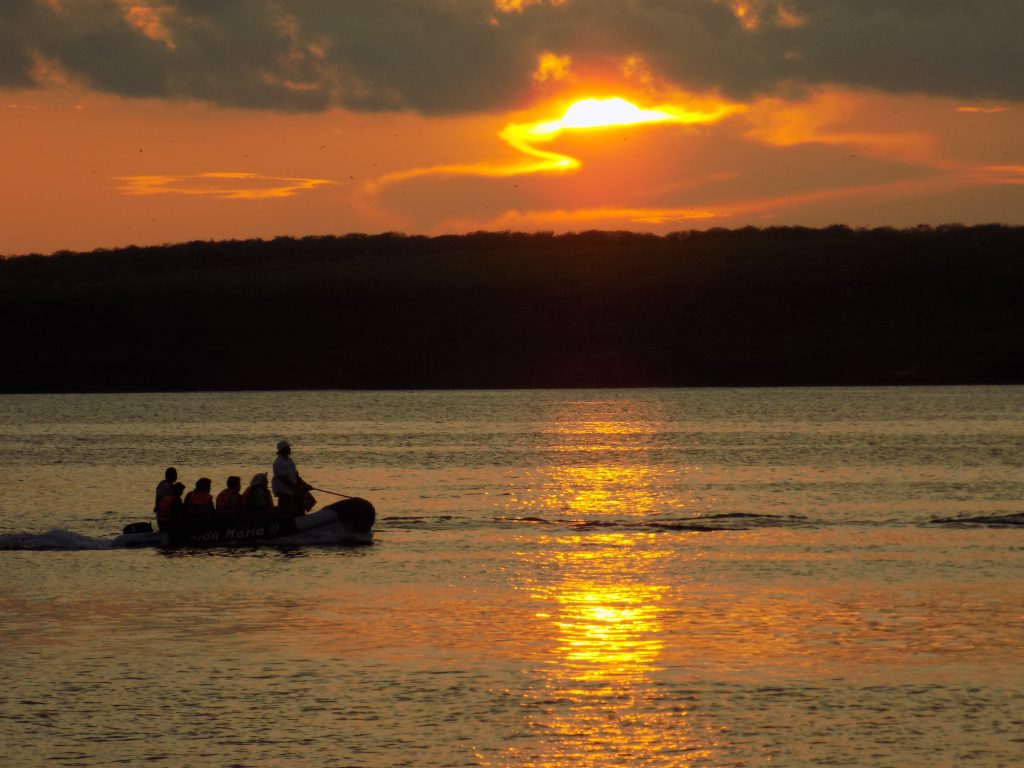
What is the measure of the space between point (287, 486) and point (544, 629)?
12751 millimetres

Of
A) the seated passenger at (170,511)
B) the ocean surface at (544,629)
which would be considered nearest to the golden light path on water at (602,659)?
the ocean surface at (544,629)

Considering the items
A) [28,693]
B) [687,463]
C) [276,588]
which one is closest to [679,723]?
[28,693]

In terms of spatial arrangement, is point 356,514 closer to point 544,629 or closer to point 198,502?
point 198,502

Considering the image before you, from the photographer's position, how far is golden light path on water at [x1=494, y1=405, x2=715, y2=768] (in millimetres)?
16922

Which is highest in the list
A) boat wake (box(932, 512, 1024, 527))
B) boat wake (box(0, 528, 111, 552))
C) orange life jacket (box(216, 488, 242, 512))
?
orange life jacket (box(216, 488, 242, 512))

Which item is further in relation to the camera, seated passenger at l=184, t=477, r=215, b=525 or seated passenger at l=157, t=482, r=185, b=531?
seated passenger at l=184, t=477, r=215, b=525

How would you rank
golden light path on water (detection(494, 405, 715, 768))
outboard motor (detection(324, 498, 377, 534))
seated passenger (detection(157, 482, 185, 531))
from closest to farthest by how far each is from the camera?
golden light path on water (detection(494, 405, 715, 768)), seated passenger (detection(157, 482, 185, 531)), outboard motor (detection(324, 498, 377, 534))

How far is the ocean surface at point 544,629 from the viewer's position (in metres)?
17.4

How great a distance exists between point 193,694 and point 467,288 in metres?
171

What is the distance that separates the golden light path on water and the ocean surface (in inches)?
2.5

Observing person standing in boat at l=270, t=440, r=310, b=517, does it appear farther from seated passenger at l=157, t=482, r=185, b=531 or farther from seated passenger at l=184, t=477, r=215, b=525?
seated passenger at l=157, t=482, r=185, b=531

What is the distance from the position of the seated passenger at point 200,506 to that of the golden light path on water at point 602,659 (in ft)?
22.6

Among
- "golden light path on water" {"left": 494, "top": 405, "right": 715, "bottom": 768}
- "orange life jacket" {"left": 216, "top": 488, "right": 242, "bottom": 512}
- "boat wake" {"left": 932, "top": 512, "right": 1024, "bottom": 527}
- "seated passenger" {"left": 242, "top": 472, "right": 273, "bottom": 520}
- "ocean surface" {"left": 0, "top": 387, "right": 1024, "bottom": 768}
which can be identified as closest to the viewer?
"golden light path on water" {"left": 494, "top": 405, "right": 715, "bottom": 768}

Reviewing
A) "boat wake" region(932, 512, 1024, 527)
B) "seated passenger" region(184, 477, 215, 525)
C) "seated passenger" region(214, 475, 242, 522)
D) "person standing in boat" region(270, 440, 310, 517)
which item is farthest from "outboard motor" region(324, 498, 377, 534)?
"boat wake" region(932, 512, 1024, 527)
